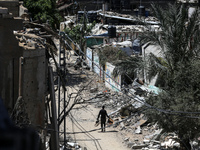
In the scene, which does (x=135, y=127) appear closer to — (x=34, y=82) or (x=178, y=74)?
(x=178, y=74)

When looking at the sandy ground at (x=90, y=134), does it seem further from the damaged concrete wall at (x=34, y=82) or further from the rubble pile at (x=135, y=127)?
the damaged concrete wall at (x=34, y=82)

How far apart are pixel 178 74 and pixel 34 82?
22.5ft

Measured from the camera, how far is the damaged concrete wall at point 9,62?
7791mm

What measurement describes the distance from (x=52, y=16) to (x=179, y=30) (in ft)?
70.2

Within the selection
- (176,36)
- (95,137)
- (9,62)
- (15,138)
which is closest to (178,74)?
(176,36)

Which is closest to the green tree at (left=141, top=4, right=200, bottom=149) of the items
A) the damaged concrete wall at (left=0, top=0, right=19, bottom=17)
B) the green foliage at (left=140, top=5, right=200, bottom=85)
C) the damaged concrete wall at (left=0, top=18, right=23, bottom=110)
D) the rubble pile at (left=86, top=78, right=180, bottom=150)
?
the green foliage at (left=140, top=5, right=200, bottom=85)

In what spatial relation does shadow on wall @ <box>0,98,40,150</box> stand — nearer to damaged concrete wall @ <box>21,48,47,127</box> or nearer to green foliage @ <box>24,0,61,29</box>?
damaged concrete wall @ <box>21,48,47,127</box>

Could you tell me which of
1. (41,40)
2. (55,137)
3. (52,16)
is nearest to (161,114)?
(55,137)

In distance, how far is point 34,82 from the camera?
8.08 m

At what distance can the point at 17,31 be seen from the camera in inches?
321

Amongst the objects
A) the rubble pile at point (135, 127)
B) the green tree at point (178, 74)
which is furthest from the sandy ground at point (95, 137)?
the green tree at point (178, 74)

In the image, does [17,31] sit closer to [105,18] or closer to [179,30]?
[179,30]

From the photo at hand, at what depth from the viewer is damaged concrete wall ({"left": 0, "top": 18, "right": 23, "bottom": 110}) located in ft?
25.6

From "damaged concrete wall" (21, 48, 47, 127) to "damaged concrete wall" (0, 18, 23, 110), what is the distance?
0.93 feet
